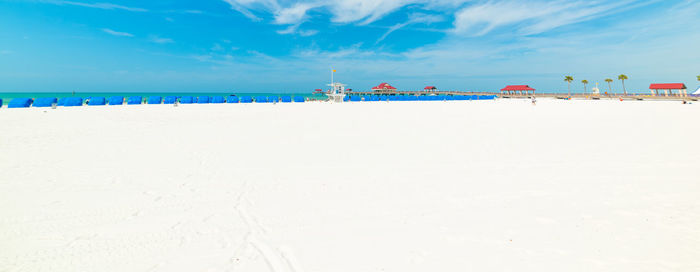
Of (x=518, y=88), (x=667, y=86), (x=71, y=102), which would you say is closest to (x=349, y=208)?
(x=71, y=102)

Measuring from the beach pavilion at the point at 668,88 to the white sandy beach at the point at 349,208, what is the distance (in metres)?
56.4

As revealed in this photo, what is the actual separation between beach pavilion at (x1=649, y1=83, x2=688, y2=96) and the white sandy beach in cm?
5639

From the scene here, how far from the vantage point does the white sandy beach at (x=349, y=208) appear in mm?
2691

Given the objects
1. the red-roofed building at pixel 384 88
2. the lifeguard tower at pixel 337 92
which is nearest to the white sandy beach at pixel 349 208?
the lifeguard tower at pixel 337 92

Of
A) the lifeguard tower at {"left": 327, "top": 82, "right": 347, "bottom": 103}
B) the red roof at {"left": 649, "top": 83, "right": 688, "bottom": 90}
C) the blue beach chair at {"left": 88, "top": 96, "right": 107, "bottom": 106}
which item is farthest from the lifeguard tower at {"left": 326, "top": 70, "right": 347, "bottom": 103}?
the red roof at {"left": 649, "top": 83, "right": 688, "bottom": 90}

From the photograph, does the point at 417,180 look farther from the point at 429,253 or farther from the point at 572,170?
the point at 572,170

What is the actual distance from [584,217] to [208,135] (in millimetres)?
9434

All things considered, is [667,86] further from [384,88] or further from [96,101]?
[96,101]

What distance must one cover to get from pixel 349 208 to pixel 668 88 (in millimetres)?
65050

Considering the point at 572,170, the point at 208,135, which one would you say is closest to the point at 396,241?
the point at 572,170

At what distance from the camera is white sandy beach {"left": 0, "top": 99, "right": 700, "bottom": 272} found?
8.83 feet

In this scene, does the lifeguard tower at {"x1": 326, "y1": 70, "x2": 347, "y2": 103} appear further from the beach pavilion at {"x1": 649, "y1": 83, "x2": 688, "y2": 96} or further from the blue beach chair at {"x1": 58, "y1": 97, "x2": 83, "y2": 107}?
the beach pavilion at {"x1": 649, "y1": 83, "x2": 688, "y2": 96}

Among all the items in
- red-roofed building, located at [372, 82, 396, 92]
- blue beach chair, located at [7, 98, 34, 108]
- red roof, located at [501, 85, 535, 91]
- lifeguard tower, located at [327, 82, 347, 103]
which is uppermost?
red-roofed building, located at [372, 82, 396, 92]

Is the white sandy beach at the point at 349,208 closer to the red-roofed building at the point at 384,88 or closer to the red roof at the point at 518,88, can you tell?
the red roof at the point at 518,88
